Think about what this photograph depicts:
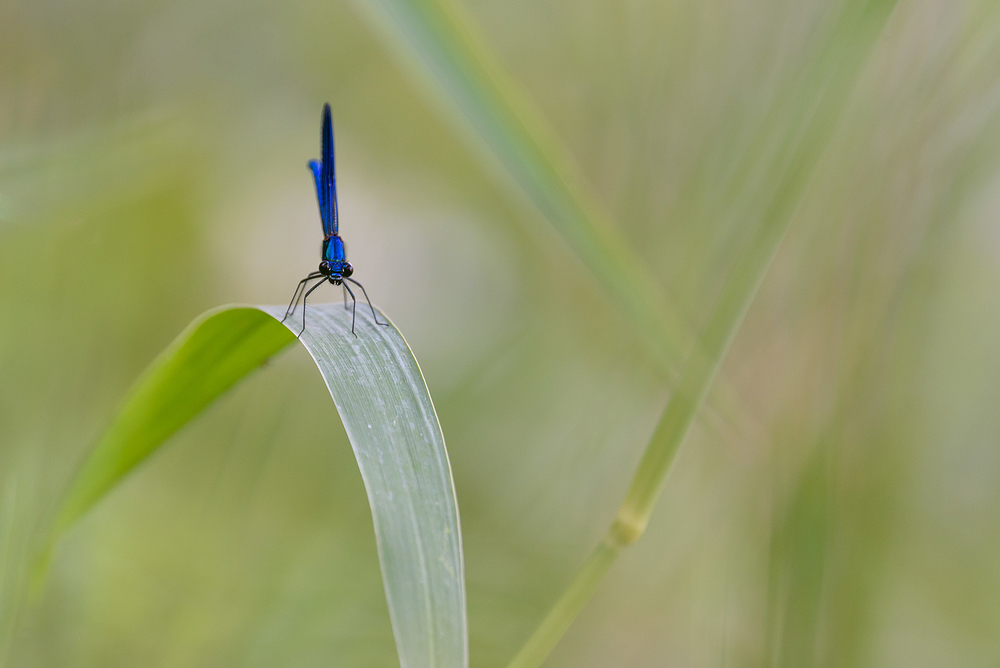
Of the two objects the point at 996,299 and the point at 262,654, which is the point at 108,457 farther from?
the point at 996,299

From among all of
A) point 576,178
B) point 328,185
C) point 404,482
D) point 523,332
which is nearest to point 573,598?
point 404,482

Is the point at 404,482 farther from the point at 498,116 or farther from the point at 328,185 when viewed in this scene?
the point at 328,185

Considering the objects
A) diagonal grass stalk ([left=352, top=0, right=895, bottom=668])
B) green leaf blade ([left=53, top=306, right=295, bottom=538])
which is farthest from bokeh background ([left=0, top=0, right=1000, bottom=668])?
green leaf blade ([left=53, top=306, right=295, bottom=538])

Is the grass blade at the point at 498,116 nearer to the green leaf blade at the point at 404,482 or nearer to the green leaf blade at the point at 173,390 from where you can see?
the green leaf blade at the point at 404,482

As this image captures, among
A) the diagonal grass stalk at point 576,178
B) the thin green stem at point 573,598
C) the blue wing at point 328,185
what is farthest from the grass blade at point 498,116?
the blue wing at point 328,185

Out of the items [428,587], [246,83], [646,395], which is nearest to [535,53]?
[246,83]

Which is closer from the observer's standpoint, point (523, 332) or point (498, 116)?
point (498, 116)
